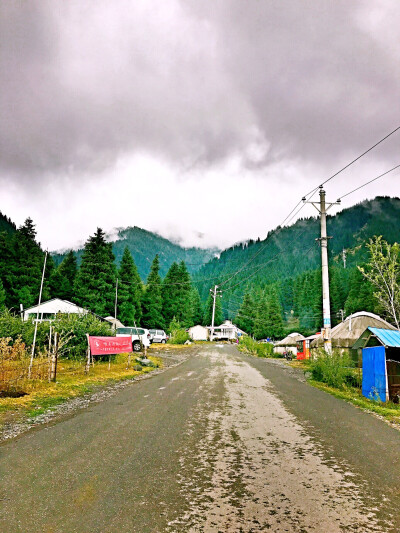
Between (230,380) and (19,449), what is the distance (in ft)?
33.5

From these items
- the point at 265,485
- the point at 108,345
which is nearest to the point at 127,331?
the point at 108,345

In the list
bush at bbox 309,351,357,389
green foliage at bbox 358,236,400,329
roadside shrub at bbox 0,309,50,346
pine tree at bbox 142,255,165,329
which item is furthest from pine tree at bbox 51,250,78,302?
green foliage at bbox 358,236,400,329

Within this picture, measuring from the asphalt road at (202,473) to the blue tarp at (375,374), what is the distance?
11.1 feet

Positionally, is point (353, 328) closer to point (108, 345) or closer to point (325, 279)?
point (325, 279)

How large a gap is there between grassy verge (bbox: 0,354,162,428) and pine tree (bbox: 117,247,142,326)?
33219 mm

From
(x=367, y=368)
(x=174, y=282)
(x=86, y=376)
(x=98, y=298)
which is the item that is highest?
(x=174, y=282)

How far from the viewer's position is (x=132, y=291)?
59188mm

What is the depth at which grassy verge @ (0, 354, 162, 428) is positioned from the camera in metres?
8.65

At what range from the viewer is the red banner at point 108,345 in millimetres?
17266

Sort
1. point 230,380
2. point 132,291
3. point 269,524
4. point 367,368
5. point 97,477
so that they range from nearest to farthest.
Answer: point 269,524 → point 97,477 → point 367,368 → point 230,380 → point 132,291

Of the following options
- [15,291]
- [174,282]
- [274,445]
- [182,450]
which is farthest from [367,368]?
[174,282]

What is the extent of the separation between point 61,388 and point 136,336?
19279mm

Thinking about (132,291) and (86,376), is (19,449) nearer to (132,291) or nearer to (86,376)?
(86,376)

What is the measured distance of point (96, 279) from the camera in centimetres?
4778
